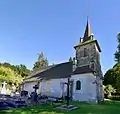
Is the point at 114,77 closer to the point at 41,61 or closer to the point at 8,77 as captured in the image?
the point at 8,77

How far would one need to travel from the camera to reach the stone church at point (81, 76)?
97.9ft

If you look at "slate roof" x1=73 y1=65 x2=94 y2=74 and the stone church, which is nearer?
the stone church

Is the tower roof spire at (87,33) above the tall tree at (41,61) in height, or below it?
below

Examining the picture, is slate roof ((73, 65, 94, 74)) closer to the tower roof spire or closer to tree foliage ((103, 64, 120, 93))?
the tower roof spire

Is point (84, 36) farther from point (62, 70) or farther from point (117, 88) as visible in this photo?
point (117, 88)

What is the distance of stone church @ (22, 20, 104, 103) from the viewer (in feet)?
97.9

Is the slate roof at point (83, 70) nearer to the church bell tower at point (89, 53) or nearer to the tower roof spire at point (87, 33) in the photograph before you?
the church bell tower at point (89, 53)

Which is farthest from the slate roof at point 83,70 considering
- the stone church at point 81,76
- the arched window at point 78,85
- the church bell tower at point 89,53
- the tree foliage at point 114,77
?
the tree foliage at point 114,77

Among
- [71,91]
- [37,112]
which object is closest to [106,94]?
[71,91]

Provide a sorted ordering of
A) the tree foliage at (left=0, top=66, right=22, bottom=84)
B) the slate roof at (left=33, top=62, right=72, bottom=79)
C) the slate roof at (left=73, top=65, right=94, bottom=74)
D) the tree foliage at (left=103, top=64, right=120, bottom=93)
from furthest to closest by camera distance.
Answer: the tree foliage at (left=0, top=66, right=22, bottom=84) < the tree foliage at (left=103, top=64, right=120, bottom=93) < the slate roof at (left=33, top=62, right=72, bottom=79) < the slate roof at (left=73, top=65, right=94, bottom=74)

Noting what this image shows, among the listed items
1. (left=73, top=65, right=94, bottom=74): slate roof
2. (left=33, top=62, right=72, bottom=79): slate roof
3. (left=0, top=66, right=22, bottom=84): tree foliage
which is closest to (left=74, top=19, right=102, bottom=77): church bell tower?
(left=73, top=65, right=94, bottom=74): slate roof

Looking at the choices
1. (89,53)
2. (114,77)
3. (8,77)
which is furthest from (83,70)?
(8,77)

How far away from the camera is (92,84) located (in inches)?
1168

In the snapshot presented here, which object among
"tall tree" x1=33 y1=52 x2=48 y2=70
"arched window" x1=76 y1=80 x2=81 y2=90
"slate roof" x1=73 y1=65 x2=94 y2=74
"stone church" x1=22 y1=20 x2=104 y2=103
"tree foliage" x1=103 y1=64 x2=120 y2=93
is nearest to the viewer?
"stone church" x1=22 y1=20 x2=104 y2=103
